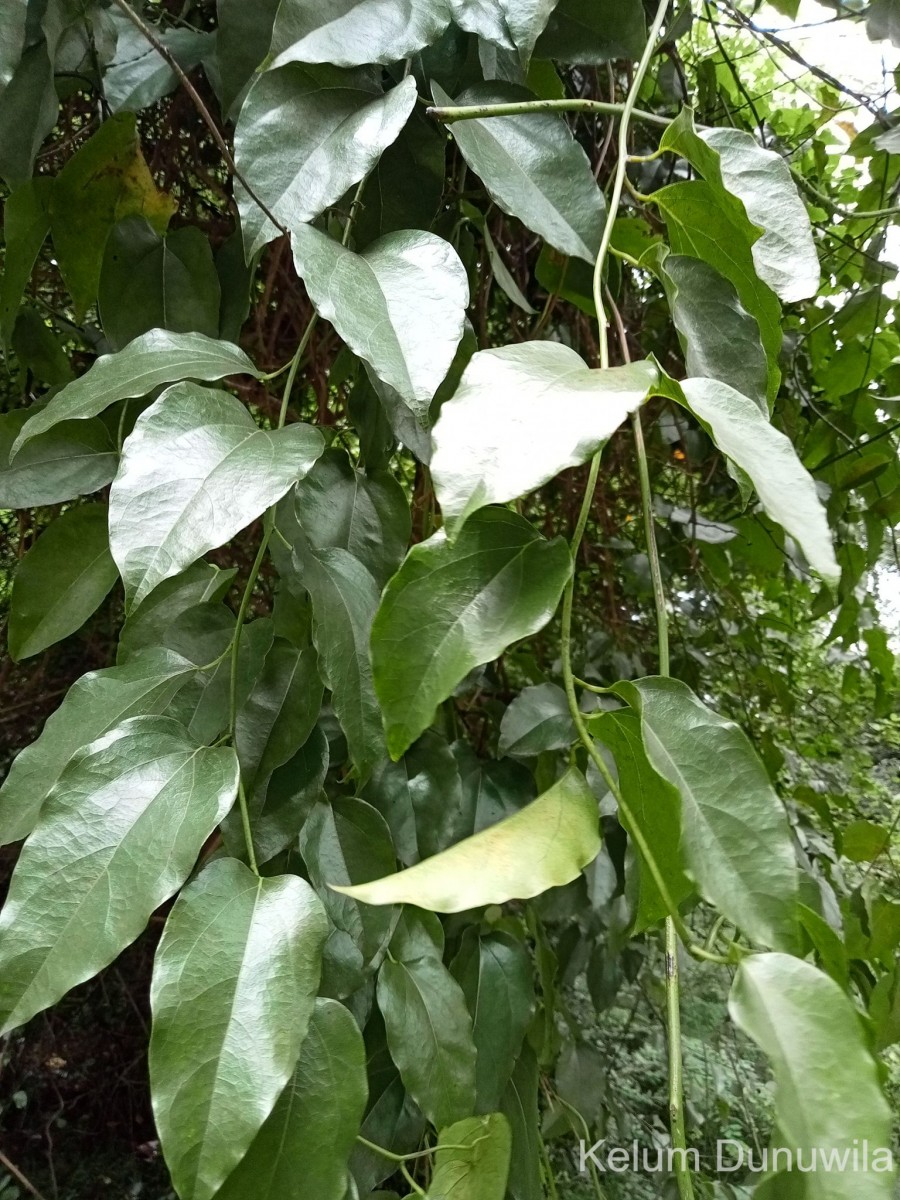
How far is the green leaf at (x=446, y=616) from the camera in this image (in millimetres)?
227

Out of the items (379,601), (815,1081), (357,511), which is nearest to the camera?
(815,1081)

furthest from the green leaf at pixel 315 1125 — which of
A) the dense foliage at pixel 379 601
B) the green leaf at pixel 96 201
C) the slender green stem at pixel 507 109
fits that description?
the green leaf at pixel 96 201

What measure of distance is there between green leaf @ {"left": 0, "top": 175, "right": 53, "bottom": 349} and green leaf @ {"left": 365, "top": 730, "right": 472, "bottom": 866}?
312mm

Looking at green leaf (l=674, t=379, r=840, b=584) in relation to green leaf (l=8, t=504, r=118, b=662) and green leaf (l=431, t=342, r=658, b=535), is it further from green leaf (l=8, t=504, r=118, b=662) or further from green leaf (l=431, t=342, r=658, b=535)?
green leaf (l=8, t=504, r=118, b=662)

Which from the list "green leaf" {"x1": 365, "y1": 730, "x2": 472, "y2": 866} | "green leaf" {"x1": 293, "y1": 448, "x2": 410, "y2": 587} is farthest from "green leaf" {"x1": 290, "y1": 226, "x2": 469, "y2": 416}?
"green leaf" {"x1": 365, "y1": 730, "x2": 472, "y2": 866}

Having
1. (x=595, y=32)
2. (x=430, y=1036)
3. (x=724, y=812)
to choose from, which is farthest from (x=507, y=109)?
(x=430, y=1036)

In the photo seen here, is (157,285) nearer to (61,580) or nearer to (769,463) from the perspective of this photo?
(61,580)

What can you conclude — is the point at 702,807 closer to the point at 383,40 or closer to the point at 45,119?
the point at 383,40

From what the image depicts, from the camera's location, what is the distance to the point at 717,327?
335 millimetres

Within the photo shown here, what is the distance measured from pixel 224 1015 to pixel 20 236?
0.41m

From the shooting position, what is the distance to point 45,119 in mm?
424

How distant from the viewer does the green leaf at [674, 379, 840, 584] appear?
7.2 inches

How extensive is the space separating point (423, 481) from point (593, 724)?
288 mm

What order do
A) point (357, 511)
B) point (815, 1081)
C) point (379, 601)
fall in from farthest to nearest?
point (357, 511)
point (379, 601)
point (815, 1081)
